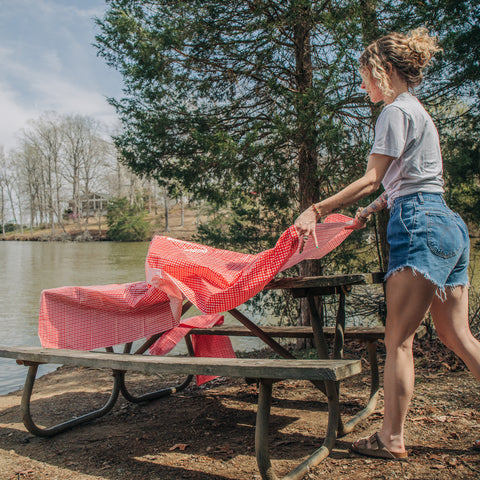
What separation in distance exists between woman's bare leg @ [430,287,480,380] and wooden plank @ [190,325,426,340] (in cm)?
89

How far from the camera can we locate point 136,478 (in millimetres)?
2588

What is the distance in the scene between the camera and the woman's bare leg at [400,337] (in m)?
2.22

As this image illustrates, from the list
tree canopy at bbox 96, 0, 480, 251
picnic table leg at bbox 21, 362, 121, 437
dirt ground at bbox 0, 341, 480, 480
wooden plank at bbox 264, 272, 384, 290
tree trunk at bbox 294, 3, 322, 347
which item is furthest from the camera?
tree trunk at bbox 294, 3, 322, 347

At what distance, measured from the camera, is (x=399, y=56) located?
7.75ft

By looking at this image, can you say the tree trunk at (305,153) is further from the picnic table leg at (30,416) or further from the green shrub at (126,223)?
the green shrub at (126,223)

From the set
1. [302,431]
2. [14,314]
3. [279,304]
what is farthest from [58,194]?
[302,431]

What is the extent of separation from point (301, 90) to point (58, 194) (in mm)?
61840

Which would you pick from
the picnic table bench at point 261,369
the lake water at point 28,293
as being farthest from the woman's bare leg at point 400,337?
the lake water at point 28,293

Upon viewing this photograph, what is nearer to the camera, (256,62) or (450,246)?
(450,246)

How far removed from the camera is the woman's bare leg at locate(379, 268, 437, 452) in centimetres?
222

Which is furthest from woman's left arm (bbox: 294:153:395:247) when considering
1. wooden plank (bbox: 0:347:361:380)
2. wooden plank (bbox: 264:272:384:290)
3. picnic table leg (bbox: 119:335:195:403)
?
picnic table leg (bbox: 119:335:195:403)

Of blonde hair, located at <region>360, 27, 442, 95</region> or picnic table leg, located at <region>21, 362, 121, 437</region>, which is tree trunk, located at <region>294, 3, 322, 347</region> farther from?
blonde hair, located at <region>360, 27, 442, 95</region>

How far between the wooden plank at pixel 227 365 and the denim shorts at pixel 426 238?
0.53m

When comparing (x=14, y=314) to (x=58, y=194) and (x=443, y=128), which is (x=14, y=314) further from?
(x=58, y=194)
